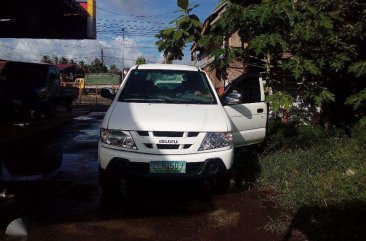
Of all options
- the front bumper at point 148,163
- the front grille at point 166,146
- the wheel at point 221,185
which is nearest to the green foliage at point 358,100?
the wheel at point 221,185

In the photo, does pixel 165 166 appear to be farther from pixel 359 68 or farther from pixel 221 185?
pixel 359 68

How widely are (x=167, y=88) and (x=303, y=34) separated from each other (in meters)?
2.40

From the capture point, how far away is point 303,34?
20.8ft

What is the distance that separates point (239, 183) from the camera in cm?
626

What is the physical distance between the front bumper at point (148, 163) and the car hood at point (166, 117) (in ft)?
1.04

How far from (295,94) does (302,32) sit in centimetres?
376

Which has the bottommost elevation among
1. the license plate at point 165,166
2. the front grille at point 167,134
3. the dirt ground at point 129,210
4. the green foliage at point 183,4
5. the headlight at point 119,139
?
the dirt ground at point 129,210

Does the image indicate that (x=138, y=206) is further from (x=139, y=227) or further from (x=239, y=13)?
(x=239, y=13)

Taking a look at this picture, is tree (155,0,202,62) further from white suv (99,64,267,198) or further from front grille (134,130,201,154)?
front grille (134,130,201,154)

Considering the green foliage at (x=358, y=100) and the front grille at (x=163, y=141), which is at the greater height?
the green foliage at (x=358, y=100)

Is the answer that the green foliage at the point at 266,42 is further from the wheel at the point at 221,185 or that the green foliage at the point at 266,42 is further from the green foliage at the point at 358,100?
the wheel at the point at 221,185

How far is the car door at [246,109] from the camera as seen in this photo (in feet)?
20.9

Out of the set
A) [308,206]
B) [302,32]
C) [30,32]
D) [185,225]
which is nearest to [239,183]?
[308,206]

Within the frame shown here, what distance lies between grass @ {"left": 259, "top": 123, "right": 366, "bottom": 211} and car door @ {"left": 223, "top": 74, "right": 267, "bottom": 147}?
552 millimetres
